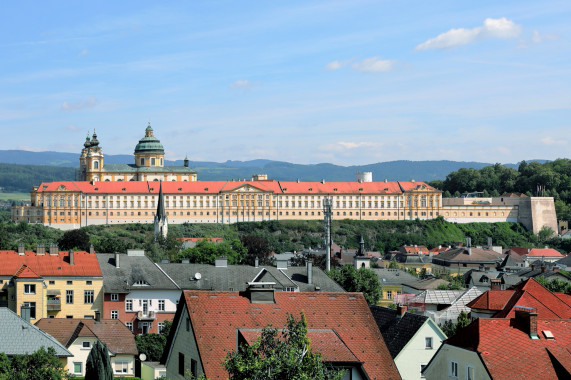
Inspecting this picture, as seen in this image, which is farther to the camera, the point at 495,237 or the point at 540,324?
the point at 495,237

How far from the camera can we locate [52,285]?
60375 mm

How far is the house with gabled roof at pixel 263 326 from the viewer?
21.6 meters

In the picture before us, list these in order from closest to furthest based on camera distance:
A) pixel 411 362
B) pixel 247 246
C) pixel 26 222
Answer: pixel 411 362, pixel 247 246, pixel 26 222

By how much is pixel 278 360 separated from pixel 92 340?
26.2 metres

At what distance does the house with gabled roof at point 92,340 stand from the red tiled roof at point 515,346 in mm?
21486

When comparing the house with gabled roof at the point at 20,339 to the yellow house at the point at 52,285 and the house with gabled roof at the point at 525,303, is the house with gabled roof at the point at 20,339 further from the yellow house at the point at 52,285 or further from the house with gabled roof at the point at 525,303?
the yellow house at the point at 52,285

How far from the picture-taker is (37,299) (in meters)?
57.4

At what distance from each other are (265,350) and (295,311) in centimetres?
324

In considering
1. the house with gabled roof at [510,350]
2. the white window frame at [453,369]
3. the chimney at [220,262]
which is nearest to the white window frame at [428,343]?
the house with gabled roof at [510,350]


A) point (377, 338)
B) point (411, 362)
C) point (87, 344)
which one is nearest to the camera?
point (377, 338)

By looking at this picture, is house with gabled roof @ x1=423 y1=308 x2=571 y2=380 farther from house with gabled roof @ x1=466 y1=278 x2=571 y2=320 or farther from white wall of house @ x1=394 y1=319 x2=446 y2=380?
house with gabled roof @ x1=466 y1=278 x2=571 y2=320

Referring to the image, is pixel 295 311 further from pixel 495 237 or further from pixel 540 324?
pixel 495 237

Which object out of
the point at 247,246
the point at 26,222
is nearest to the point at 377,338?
the point at 247,246

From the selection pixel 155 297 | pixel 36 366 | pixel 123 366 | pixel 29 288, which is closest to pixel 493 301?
pixel 123 366
